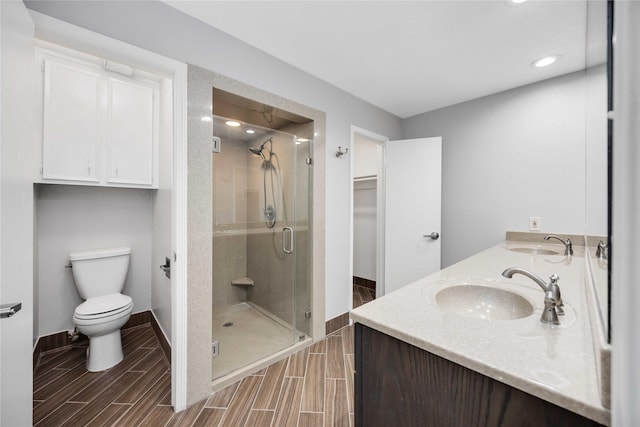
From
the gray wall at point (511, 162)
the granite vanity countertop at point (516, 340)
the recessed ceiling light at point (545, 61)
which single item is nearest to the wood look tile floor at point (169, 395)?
the granite vanity countertop at point (516, 340)

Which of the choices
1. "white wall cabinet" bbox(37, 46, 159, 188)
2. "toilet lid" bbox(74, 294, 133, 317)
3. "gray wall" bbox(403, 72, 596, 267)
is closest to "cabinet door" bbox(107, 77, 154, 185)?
"white wall cabinet" bbox(37, 46, 159, 188)

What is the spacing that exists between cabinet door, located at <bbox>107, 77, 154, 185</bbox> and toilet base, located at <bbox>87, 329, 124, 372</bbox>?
130 cm

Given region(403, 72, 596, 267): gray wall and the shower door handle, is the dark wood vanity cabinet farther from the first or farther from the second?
region(403, 72, 596, 267): gray wall

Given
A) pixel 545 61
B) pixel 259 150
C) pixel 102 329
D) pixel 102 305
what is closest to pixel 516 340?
pixel 259 150

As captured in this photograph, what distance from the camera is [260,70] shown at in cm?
186

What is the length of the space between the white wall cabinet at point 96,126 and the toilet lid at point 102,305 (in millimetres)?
986

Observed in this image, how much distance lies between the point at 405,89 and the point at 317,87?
3.06 ft

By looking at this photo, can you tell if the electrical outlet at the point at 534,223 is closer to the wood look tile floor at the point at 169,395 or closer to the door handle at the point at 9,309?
the wood look tile floor at the point at 169,395

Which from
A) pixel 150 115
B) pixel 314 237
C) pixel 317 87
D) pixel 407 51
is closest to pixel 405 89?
pixel 407 51

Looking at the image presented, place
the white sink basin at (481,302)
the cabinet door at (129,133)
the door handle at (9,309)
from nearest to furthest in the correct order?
1. the door handle at (9,309)
2. the white sink basin at (481,302)
3. the cabinet door at (129,133)

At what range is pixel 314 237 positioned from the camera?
2242mm

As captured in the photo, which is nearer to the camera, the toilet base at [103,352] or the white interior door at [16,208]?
the white interior door at [16,208]

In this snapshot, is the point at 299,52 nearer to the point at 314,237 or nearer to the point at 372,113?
the point at 372,113

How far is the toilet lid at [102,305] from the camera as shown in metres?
1.84
